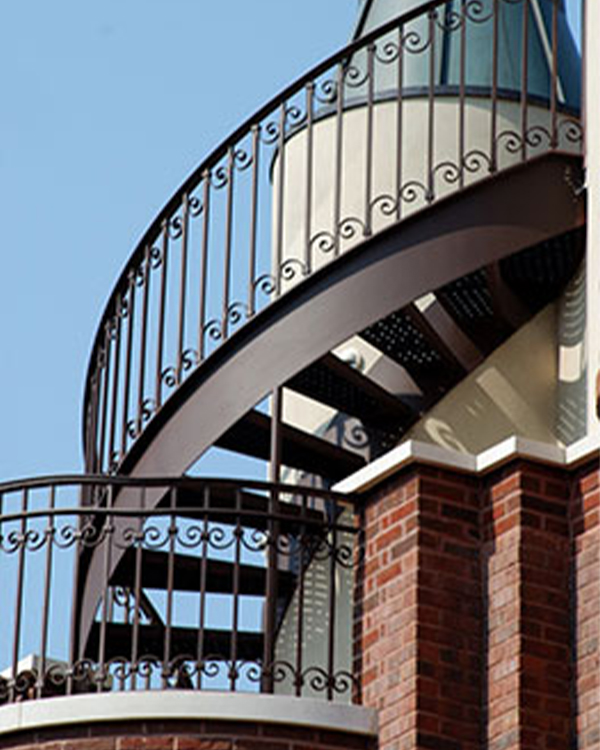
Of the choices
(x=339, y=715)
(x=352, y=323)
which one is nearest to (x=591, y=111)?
(x=352, y=323)

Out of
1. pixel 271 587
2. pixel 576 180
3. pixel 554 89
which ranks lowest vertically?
pixel 271 587

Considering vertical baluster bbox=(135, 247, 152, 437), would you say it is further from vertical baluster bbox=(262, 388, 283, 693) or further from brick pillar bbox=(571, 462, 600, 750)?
brick pillar bbox=(571, 462, 600, 750)

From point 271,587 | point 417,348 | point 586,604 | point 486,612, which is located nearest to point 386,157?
point 417,348

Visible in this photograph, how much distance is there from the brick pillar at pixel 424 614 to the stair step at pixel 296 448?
3436 millimetres

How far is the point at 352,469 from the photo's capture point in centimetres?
1652

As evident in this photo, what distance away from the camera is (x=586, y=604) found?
12.1m

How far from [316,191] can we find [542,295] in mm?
2041

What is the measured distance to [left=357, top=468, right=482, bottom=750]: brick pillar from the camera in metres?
12.0

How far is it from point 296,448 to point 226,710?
4.20 meters

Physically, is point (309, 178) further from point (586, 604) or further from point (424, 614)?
point (586, 604)

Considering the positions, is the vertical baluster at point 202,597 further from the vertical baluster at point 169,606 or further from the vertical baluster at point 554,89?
the vertical baluster at point 554,89

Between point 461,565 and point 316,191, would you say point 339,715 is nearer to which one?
point 461,565

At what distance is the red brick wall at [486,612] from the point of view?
11914 millimetres

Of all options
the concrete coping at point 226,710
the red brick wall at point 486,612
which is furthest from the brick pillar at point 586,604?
the concrete coping at point 226,710
